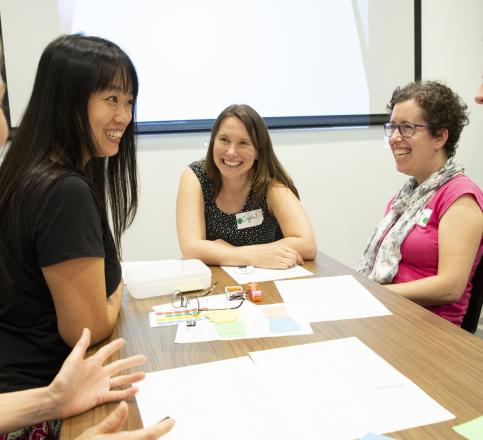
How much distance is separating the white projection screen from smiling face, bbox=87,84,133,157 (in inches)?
66.1

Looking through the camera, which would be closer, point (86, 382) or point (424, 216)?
point (86, 382)

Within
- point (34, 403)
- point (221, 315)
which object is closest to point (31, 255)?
point (34, 403)

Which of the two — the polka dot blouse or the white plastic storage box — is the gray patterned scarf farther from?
the white plastic storage box

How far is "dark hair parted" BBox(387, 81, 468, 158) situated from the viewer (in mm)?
1844

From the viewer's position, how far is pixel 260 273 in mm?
1717

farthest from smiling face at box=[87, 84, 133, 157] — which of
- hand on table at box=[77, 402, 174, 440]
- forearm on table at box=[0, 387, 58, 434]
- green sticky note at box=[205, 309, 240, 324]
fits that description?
hand on table at box=[77, 402, 174, 440]

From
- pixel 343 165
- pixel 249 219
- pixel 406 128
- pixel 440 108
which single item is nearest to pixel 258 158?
pixel 249 219

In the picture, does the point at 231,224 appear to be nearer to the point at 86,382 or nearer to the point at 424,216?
the point at 424,216

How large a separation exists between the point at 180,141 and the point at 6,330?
7.14ft

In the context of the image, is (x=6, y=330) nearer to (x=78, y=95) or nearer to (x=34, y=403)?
(x=34, y=403)

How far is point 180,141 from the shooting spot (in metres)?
3.15

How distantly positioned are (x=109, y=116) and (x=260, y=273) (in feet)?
2.48

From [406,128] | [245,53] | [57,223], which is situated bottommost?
[57,223]

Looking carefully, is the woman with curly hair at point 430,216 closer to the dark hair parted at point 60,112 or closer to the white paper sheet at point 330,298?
the white paper sheet at point 330,298
